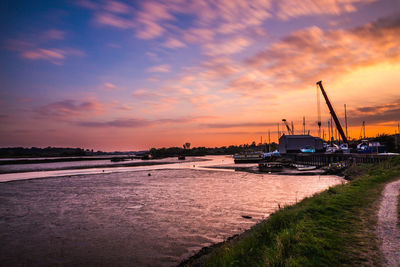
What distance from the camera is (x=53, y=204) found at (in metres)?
23.9

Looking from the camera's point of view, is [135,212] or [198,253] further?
[135,212]

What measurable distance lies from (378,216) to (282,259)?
6.05 meters

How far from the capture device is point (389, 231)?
8.52 meters

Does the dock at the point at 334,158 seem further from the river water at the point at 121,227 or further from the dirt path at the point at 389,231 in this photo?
the dirt path at the point at 389,231

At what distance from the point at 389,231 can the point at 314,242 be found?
9.13 feet

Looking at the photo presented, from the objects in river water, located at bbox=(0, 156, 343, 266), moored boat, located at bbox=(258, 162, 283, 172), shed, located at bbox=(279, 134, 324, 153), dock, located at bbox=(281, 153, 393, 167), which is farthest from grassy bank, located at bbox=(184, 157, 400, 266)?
shed, located at bbox=(279, 134, 324, 153)

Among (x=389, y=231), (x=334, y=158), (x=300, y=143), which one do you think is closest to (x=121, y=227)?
(x=389, y=231)

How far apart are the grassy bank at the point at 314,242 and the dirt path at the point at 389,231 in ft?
0.71

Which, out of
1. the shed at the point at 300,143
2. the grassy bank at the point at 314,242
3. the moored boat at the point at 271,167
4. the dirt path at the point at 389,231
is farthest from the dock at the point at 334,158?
the grassy bank at the point at 314,242

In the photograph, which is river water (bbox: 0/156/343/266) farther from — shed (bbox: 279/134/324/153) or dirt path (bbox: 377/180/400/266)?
shed (bbox: 279/134/324/153)

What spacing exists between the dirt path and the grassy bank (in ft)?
0.71

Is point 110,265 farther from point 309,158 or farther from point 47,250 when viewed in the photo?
point 309,158

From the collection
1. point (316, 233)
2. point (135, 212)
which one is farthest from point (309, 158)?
point (316, 233)

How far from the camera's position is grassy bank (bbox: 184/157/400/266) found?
703cm
